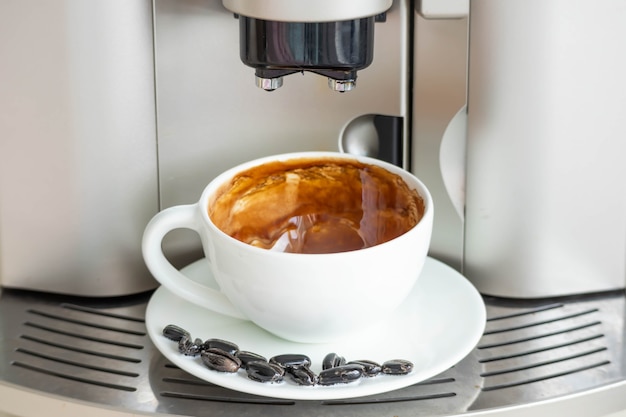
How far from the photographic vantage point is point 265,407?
0.49m

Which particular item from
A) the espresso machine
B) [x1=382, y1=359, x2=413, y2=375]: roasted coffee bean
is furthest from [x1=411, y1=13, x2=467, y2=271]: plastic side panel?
[x1=382, y1=359, x2=413, y2=375]: roasted coffee bean

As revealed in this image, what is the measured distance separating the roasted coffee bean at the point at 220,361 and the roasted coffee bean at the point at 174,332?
0.02 m

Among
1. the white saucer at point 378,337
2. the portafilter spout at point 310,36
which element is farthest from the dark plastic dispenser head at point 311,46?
the white saucer at point 378,337

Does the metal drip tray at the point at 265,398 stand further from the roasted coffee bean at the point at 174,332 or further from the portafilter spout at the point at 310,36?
the portafilter spout at the point at 310,36

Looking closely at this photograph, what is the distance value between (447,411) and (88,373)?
0.58 feet


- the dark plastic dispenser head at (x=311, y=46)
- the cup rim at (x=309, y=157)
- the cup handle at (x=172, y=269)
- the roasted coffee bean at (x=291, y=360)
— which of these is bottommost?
the roasted coffee bean at (x=291, y=360)

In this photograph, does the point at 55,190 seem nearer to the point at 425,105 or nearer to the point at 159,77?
the point at 159,77

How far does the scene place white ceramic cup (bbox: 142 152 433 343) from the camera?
1.62 feet

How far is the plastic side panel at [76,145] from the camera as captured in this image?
0.54m

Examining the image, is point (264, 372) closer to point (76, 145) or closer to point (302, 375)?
point (302, 375)

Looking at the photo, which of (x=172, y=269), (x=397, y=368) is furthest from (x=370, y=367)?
(x=172, y=269)

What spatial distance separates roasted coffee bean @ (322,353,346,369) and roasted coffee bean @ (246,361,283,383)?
2cm

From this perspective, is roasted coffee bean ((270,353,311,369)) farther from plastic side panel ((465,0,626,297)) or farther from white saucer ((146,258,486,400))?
plastic side panel ((465,0,626,297))

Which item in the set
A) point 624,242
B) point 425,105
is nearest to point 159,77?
point 425,105
